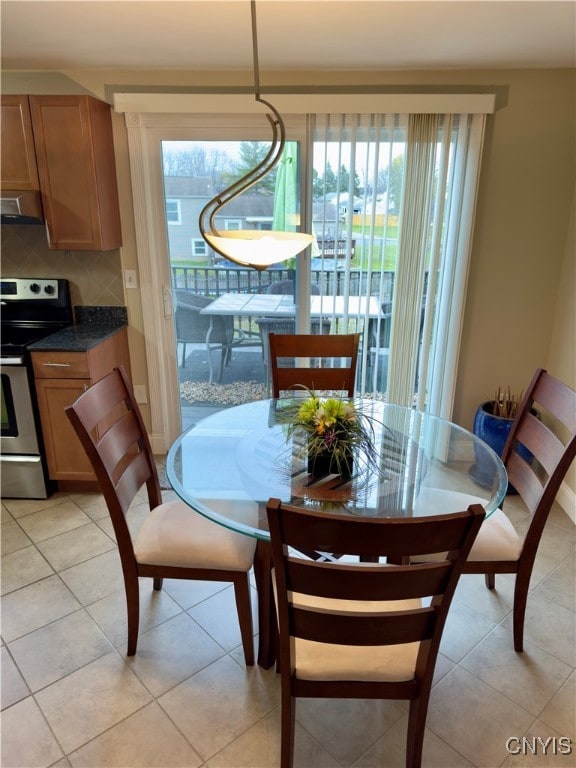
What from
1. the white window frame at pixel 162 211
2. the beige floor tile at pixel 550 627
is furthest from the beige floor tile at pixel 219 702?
the white window frame at pixel 162 211

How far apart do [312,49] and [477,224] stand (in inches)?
52.8

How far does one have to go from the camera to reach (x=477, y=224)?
2967 mm

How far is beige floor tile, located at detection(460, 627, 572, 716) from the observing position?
5.78 ft

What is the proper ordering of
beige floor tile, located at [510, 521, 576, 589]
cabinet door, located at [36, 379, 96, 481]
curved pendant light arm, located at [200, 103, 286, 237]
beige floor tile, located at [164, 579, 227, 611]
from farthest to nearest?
cabinet door, located at [36, 379, 96, 481] < beige floor tile, located at [510, 521, 576, 589] < beige floor tile, located at [164, 579, 227, 611] < curved pendant light arm, located at [200, 103, 286, 237]

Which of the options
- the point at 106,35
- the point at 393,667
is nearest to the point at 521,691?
the point at 393,667

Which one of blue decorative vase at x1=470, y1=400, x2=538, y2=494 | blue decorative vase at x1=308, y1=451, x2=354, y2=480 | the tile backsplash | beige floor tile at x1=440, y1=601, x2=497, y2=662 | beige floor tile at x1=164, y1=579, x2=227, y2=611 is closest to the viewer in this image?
blue decorative vase at x1=308, y1=451, x2=354, y2=480

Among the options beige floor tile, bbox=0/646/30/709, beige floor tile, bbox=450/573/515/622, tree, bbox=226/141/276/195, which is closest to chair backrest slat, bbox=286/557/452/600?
beige floor tile, bbox=450/573/515/622

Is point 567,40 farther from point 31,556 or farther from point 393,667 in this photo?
point 31,556

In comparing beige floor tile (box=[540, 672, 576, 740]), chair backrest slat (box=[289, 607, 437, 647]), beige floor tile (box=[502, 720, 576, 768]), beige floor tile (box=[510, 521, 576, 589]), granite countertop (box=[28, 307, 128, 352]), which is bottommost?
beige floor tile (box=[502, 720, 576, 768])

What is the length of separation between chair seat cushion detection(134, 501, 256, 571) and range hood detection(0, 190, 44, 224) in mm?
1928

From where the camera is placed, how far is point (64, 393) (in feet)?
9.04

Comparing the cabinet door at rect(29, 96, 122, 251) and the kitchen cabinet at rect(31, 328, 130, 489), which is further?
the kitchen cabinet at rect(31, 328, 130, 489)

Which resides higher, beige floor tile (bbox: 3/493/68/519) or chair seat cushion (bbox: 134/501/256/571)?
chair seat cushion (bbox: 134/501/256/571)

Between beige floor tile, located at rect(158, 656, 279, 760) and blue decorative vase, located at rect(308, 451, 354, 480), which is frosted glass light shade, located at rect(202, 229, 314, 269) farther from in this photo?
beige floor tile, located at rect(158, 656, 279, 760)
